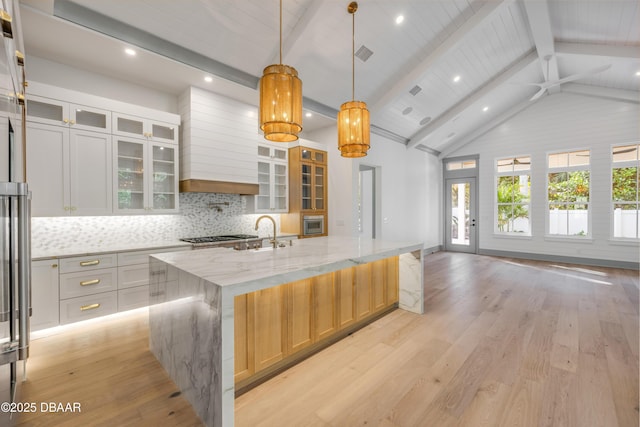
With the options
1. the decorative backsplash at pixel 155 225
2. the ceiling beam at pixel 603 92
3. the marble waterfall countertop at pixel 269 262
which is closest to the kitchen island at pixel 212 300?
the marble waterfall countertop at pixel 269 262

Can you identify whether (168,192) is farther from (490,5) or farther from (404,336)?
(490,5)

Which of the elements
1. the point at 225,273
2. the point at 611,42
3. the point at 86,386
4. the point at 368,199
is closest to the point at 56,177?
the point at 86,386

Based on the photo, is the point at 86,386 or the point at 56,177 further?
the point at 56,177

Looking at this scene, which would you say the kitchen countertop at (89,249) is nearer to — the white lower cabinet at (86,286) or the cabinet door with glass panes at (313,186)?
the white lower cabinet at (86,286)

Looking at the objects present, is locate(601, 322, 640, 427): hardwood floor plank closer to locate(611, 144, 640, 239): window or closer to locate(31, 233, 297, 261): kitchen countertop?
locate(31, 233, 297, 261): kitchen countertop

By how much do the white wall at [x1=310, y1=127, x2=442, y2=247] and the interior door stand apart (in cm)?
29

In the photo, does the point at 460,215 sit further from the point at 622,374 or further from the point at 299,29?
the point at 299,29

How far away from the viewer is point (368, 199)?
269 inches

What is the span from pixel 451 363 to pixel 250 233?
3.70 m

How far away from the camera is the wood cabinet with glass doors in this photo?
513 cm

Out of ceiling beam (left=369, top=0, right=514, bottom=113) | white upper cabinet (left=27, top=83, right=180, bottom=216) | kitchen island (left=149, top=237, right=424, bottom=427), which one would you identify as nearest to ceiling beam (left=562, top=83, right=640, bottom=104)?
ceiling beam (left=369, top=0, right=514, bottom=113)

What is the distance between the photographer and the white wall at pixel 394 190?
5.43 meters

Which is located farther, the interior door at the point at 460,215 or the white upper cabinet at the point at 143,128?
the interior door at the point at 460,215

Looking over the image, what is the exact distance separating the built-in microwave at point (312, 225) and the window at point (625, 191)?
6.50 m
